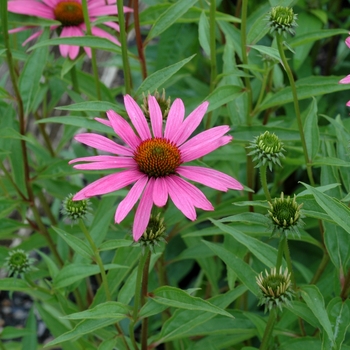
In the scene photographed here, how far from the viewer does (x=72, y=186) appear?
1435 millimetres

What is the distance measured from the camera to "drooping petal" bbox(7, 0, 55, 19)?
1274 mm

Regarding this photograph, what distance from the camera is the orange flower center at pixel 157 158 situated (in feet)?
2.88

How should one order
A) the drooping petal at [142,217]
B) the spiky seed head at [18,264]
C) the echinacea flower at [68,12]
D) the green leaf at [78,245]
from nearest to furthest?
the drooping petal at [142,217], the green leaf at [78,245], the spiky seed head at [18,264], the echinacea flower at [68,12]

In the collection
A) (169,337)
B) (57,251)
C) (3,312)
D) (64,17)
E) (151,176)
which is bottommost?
(3,312)

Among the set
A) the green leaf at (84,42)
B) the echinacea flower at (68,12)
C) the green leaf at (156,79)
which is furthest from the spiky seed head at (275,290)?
the echinacea flower at (68,12)

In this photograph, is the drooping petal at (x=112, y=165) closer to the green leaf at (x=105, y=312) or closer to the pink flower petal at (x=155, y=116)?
the pink flower petal at (x=155, y=116)

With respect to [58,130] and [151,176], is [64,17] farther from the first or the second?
[58,130]

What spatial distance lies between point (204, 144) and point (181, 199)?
0.12 metres

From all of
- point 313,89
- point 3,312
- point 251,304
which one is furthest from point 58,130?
point 313,89

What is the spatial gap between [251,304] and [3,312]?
34.5 inches

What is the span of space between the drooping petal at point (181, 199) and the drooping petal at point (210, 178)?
24 mm

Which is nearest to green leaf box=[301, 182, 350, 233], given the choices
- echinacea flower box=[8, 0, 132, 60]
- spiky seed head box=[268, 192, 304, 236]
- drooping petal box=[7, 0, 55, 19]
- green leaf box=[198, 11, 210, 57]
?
spiky seed head box=[268, 192, 304, 236]

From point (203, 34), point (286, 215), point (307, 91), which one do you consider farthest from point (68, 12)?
point (286, 215)

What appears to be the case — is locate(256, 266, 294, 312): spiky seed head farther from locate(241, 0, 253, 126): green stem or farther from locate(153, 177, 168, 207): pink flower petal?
locate(241, 0, 253, 126): green stem
